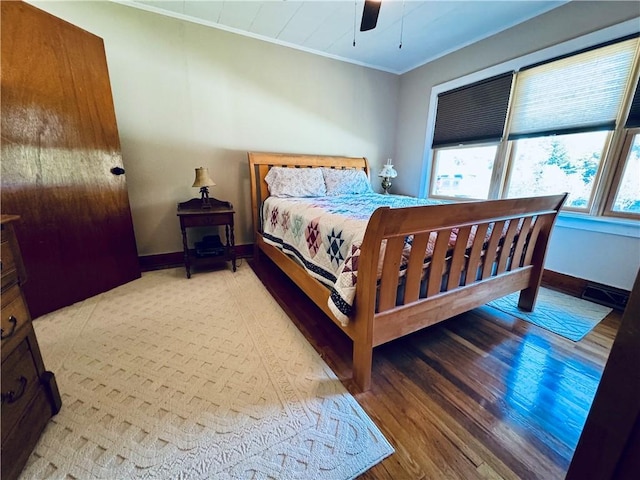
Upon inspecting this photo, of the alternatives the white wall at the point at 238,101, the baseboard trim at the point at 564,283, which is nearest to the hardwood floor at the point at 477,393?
the baseboard trim at the point at 564,283

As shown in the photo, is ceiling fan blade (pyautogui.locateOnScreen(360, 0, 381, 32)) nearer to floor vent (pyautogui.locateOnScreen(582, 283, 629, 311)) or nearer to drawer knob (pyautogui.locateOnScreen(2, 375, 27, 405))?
drawer knob (pyautogui.locateOnScreen(2, 375, 27, 405))

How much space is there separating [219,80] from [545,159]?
3.38 meters

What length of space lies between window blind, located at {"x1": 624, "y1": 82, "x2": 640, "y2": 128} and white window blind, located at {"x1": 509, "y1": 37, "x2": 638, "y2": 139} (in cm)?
8

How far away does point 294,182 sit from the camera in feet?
9.07

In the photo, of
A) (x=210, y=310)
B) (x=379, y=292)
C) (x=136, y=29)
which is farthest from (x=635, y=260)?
(x=136, y=29)

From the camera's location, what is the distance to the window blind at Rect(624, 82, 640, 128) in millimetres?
1878

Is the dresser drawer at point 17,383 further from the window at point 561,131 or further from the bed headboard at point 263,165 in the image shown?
the window at point 561,131

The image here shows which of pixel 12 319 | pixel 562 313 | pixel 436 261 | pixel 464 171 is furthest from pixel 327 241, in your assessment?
pixel 464 171

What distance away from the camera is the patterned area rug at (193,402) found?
0.92 meters

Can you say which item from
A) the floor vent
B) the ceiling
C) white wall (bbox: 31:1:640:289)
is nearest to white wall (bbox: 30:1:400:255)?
white wall (bbox: 31:1:640:289)

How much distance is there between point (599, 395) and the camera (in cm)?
51

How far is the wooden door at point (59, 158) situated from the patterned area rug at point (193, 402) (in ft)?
1.00

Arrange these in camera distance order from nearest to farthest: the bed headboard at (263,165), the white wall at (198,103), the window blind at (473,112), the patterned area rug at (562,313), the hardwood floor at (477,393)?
the hardwood floor at (477,393)
the patterned area rug at (562,313)
the white wall at (198,103)
the window blind at (473,112)
the bed headboard at (263,165)

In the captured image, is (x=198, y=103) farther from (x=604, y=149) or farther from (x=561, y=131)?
(x=604, y=149)
